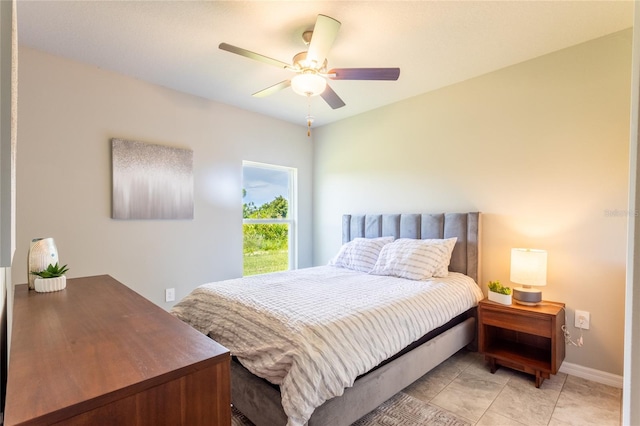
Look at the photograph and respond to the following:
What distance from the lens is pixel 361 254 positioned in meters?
3.22

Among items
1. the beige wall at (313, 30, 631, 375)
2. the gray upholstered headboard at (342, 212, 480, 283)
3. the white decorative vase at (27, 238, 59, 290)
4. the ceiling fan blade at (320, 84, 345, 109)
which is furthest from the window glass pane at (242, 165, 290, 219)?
the white decorative vase at (27, 238, 59, 290)

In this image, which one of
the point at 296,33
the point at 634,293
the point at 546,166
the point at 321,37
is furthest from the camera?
the point at 546,166

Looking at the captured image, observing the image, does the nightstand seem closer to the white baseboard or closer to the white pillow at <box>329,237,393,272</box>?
the white baseboard

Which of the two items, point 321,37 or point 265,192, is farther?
point 265,192

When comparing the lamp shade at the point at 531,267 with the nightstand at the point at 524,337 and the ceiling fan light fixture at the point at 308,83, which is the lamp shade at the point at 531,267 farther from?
→ the ceiling fan light fixture at the point at 308,83

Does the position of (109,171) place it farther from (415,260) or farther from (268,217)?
(415,260)

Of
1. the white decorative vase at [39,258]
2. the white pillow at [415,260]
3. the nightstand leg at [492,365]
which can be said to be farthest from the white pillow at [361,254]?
the white decorative vase at [39,258]

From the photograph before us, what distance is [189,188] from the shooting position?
3240mm

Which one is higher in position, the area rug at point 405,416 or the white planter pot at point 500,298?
the white planter pot at point 500,298

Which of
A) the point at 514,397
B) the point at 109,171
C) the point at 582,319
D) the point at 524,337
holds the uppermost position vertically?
the point at 109,171

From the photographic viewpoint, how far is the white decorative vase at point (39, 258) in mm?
1566

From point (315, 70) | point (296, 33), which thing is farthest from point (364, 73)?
point (296, 33)

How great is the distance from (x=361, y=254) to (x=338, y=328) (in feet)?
5.48

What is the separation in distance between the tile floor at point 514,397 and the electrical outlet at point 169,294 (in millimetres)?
2360
